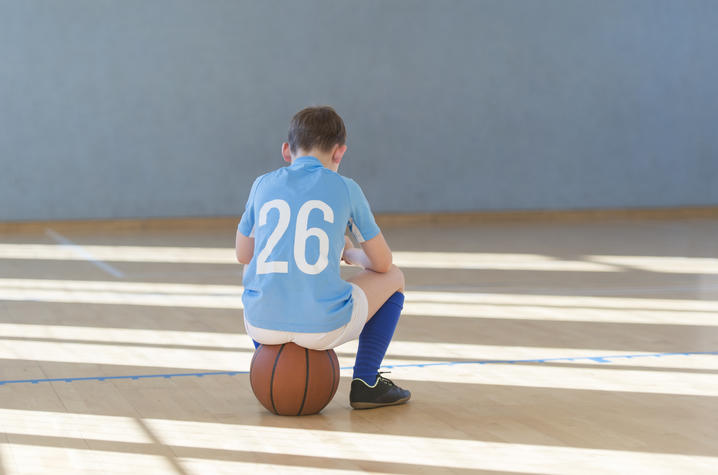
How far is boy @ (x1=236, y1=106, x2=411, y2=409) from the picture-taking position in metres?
2.25

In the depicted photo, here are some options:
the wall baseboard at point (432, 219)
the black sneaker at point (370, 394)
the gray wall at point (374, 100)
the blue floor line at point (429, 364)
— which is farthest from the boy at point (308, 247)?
the gray wall at point (374, 100)

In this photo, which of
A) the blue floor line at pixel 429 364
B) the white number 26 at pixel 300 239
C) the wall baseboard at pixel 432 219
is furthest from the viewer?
the wall baseboard at pixel 432 219

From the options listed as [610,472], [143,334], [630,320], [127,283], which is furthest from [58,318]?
[610,472]

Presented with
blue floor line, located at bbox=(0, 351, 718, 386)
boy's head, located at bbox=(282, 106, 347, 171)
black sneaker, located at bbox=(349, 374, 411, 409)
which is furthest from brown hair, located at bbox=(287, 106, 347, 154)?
blue floor line, located at bbox=(0, 351, 718, 386)

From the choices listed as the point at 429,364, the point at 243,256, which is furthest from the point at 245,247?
the point at 429,364

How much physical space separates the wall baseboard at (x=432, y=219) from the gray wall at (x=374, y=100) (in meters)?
0.10

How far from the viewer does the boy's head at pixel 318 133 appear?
234 cm

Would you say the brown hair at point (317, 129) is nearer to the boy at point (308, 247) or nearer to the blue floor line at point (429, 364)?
the boy at point (308, 247)

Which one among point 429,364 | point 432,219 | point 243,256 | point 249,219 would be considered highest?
point 249,219

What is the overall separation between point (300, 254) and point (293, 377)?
30cm

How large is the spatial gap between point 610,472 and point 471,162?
6929 millimetres

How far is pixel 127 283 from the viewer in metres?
4.86

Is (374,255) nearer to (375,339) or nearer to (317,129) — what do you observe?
(375,339)

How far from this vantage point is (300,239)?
2.25 meters
